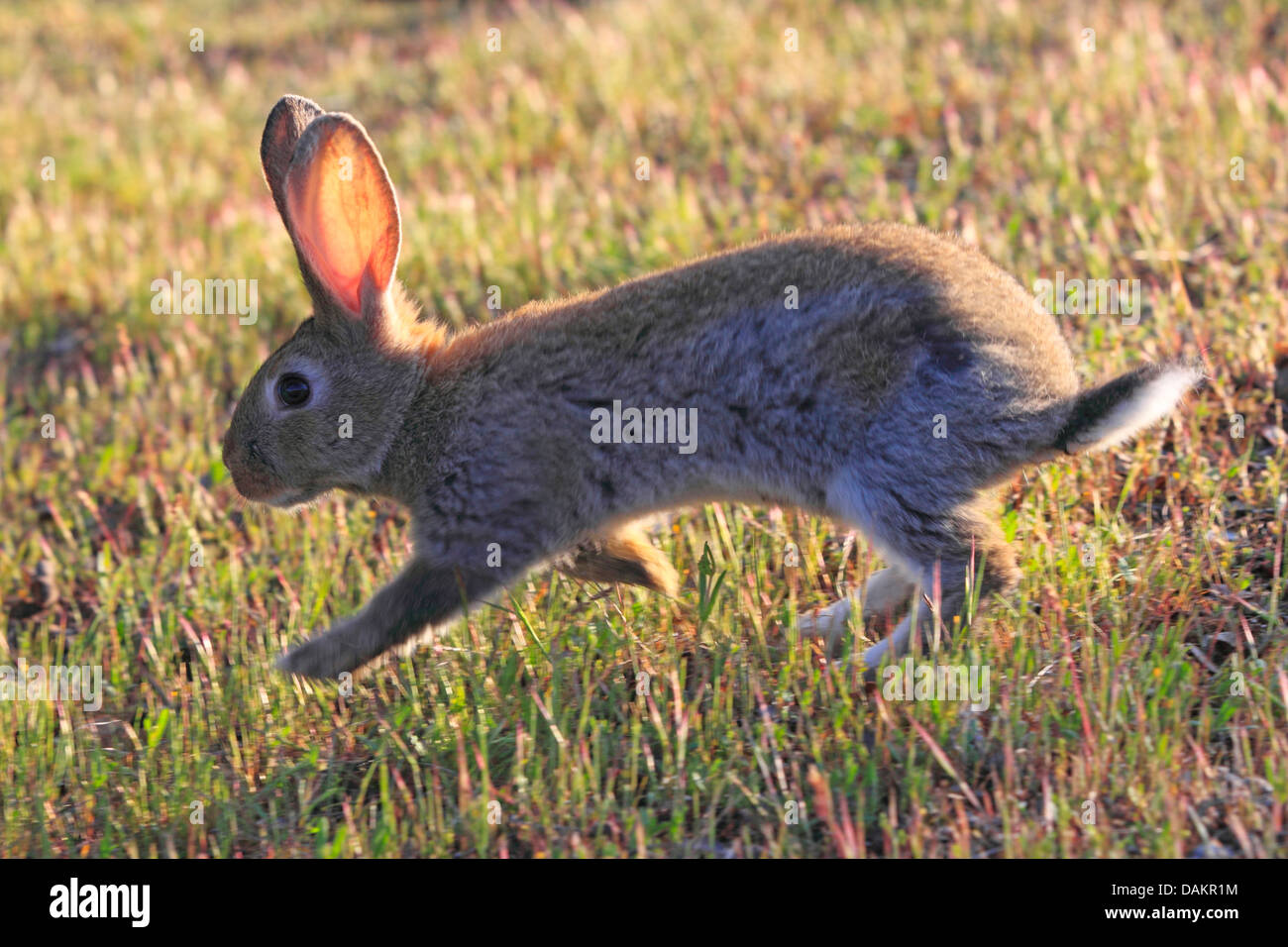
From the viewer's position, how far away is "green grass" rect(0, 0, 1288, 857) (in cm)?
414

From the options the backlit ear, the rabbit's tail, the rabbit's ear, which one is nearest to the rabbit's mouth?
the backlit ear

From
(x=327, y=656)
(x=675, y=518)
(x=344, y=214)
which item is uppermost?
(x=344, y=214)

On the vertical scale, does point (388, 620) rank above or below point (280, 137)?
below

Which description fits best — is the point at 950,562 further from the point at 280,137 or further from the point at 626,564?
the point at 280,137

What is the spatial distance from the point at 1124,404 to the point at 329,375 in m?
2.70

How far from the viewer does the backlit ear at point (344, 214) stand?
493 centimetres

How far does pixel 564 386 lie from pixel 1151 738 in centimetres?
216

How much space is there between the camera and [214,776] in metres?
4.65

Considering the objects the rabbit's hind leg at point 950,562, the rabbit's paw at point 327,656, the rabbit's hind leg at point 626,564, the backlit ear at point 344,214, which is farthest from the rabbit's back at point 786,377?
the rabbit's paw at point 327,656

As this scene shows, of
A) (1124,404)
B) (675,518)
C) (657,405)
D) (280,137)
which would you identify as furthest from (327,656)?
(1124,404)

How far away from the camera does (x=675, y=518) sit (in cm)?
588

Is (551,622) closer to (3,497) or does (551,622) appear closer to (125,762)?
(125,762)

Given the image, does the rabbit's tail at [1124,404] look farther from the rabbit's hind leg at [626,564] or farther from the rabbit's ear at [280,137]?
the rabbit's ear at [280,137]

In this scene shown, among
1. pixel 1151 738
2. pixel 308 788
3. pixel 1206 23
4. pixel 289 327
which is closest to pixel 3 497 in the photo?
pixel 289 327
